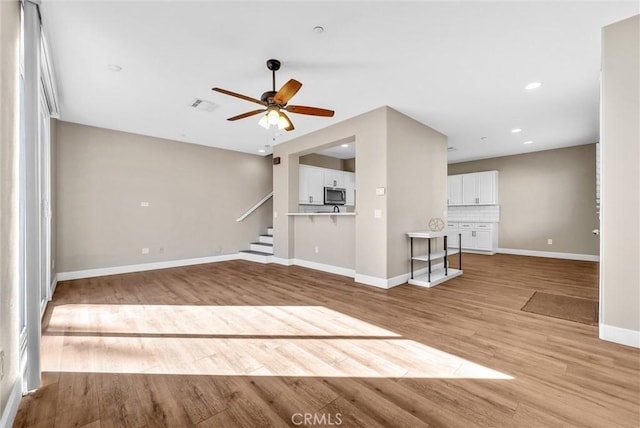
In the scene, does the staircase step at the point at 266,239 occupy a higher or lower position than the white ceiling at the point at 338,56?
lower

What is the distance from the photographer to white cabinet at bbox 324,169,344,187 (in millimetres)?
7336

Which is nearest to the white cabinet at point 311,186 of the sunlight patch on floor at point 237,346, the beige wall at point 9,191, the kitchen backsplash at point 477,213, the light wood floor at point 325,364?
the light wood floor at point 325,364

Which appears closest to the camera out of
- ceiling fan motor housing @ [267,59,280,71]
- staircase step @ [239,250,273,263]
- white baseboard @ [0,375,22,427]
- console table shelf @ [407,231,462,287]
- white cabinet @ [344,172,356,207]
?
white baseboard @ [0,375,22,427]

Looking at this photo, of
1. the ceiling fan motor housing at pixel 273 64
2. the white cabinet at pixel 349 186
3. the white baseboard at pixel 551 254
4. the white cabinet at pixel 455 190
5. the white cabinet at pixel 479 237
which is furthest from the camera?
the white cabinet at pixel 455 190

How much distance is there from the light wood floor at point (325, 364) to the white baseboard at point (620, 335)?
0.09 metres

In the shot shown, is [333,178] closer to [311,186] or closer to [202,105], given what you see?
[311,186]

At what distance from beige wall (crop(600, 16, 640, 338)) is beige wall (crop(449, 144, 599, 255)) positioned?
5.20 metres

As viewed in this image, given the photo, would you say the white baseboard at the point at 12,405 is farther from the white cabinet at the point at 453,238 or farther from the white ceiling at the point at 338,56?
the white cabinet at the point at 453,238

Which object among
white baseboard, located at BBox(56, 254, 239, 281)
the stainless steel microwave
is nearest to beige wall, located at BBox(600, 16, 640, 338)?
the stainless steel microwave

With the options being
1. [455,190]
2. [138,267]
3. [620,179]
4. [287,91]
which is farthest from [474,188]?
[138,267]

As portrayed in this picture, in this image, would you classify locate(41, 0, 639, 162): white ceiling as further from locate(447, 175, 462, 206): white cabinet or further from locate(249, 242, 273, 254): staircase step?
locate(447, 175, 462, 206): white cabinet

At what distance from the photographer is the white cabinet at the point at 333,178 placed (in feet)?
24.1

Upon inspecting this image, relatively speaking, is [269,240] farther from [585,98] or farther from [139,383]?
[585,98]

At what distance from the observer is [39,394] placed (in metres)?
1.71
